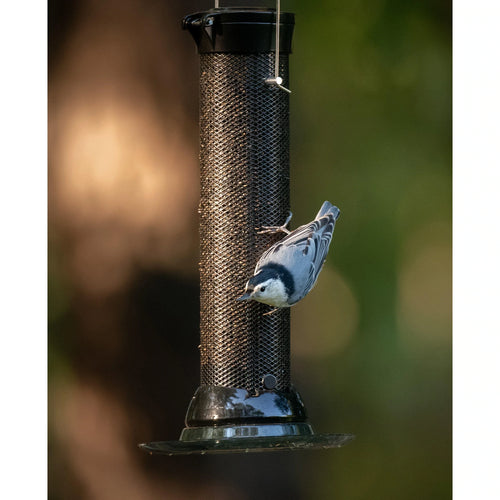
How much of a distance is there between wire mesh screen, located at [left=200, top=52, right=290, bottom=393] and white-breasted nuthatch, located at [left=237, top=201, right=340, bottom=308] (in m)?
0.08

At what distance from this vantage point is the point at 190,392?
307 cm

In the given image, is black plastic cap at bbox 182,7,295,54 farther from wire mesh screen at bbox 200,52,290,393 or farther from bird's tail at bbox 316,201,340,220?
bird's tail at bbox 316,201,340,220

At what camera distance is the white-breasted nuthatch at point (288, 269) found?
83.0 inches

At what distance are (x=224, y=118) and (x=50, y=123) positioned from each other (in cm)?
101

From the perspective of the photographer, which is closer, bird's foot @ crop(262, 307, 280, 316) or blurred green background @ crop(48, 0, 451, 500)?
bird's foot @ crop(262, 307, 280, 316)

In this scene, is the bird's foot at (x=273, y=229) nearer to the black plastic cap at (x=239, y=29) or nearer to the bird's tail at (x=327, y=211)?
the bird's tail at (x=327, y=211)

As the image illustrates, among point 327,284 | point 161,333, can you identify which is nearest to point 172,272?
point 161,333

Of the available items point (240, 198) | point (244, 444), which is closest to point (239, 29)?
point (240, 198)

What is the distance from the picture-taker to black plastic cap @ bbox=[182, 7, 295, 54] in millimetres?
2178

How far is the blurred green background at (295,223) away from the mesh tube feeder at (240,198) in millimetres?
824

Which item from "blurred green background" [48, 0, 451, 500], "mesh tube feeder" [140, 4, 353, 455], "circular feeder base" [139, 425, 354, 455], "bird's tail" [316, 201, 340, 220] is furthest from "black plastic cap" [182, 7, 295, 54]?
"blurred green background" [48, 0, 451, 500]

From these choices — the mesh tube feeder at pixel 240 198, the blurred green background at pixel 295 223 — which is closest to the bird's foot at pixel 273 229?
the mesh tube feeder at pixel 240 198

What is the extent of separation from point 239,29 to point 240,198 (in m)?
0.31

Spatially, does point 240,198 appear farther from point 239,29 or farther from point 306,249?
point 239,29
